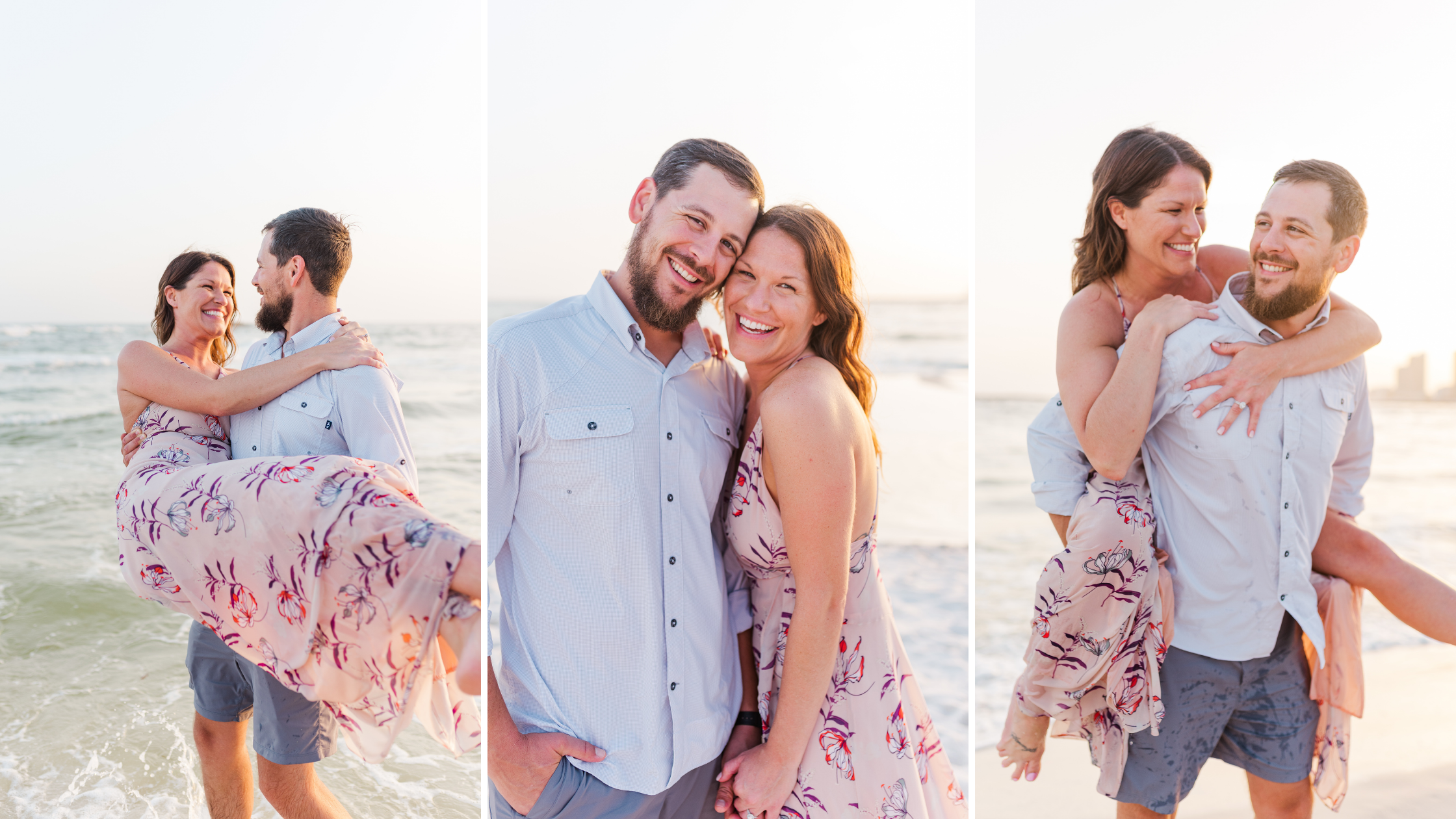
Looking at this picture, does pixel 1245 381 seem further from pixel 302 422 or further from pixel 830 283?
pixel 302 422

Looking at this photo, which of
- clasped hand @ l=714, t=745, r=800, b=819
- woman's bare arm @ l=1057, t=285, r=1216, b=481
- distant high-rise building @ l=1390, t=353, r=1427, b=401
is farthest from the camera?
distant high-rise building @ l=1390, t=353, r=1427, b=401

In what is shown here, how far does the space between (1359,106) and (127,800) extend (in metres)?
5.67

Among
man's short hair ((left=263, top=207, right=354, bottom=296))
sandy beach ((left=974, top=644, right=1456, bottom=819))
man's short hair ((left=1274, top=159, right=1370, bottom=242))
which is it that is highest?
man's short hair ((left=1274, top=159, right=1370, bottom=242))

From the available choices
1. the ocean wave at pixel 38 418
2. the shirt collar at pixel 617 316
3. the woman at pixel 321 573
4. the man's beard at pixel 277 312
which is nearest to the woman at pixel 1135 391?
the shirt collar at pixel 617 316

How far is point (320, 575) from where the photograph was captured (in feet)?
6.67

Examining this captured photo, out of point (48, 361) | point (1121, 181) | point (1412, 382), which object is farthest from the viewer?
point (48, 361)

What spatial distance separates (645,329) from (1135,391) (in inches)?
57.9

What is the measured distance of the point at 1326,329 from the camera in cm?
230

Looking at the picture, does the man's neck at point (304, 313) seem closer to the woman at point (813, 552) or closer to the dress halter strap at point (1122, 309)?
the woman at point (813, 552)

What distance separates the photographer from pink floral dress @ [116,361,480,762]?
200cm

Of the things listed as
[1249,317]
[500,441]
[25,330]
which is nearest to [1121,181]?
[1249,317]

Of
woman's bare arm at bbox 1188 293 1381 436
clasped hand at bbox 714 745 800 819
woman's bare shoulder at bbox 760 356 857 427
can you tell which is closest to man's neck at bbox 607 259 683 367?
woman's bare shoulder at bbox 760 356 857 427

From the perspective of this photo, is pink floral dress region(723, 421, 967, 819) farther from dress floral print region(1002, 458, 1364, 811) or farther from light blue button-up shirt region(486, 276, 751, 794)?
dress floral print region(1002, 458, 1364, 811)

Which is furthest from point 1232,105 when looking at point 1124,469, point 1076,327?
point 1124,469
